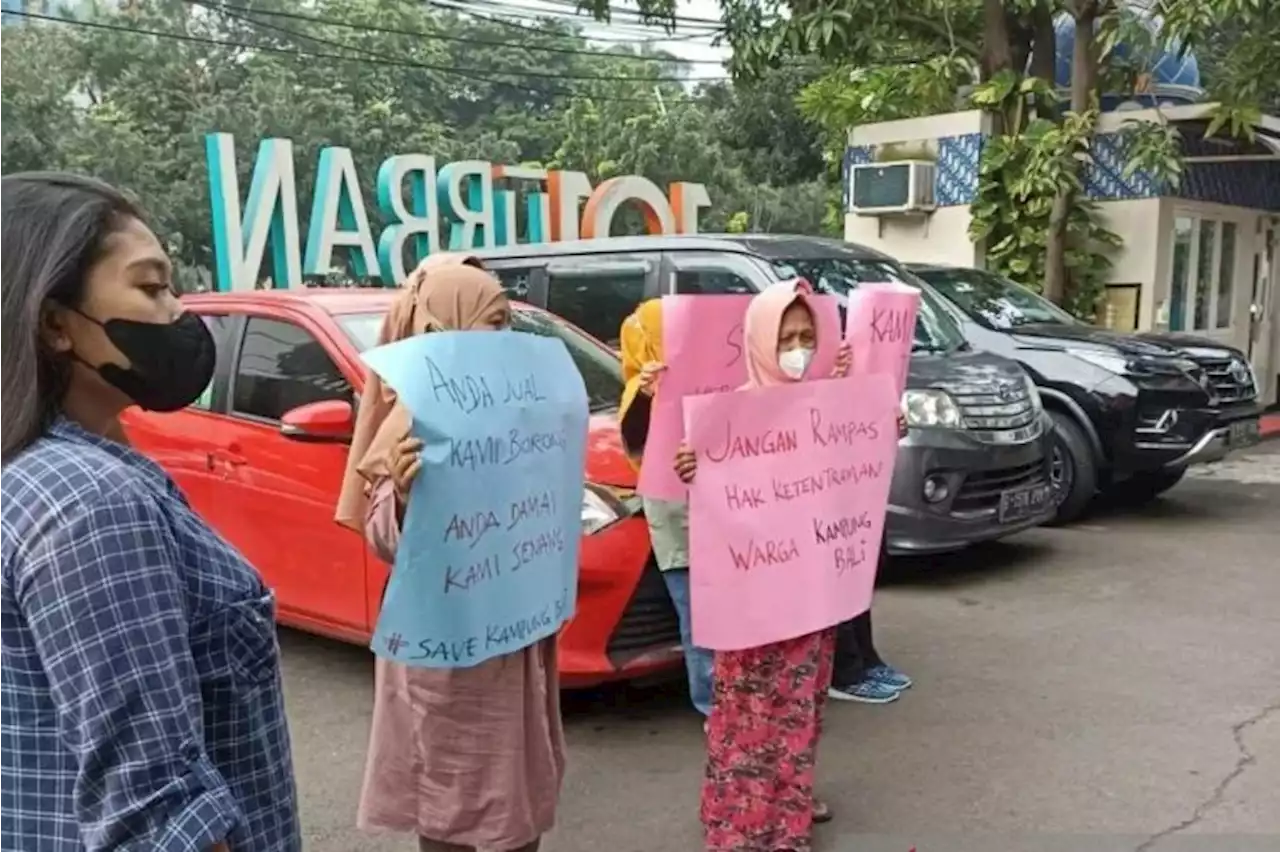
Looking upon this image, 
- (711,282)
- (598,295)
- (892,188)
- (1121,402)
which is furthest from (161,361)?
(892,188)

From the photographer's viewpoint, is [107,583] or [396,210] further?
[396,210]

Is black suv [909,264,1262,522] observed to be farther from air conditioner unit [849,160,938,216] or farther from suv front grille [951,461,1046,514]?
air conditioner unit [849,160,938,216]

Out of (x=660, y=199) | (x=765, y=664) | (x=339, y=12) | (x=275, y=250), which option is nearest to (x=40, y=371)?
(x=765, y=664)

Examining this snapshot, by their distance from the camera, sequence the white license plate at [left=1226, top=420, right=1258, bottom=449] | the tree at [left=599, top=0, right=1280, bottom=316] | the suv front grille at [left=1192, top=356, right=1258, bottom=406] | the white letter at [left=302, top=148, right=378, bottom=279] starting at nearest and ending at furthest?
the white license plate at [left=1226, top=420, right=1258, bottom=449] → the suv front grille at [left=1192, top=356, right=1258, bottom=406] → the tree at [left=599, top=0, right=1280, bottom=316] → the white letter at [left=302, top=148, right=378, bottom=279]

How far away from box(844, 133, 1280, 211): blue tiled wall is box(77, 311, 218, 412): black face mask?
12.3 meters

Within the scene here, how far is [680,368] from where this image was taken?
376cm

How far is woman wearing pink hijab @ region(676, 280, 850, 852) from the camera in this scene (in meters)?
3.34

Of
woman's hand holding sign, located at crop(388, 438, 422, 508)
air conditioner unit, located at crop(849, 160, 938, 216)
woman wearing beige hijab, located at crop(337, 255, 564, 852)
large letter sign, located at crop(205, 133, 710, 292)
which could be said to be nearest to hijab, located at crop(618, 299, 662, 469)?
woman wearing beige hijab, located at crop(337, 255, 564, 852)

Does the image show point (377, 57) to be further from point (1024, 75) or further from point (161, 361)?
point (161, 361)

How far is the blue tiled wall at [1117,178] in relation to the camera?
12.7m

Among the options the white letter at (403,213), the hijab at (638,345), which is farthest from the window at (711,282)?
the white letter at (403,213)

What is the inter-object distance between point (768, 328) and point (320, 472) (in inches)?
86.3

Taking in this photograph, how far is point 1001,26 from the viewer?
41.6 ft

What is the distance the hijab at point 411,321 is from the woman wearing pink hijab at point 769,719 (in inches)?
30.5
